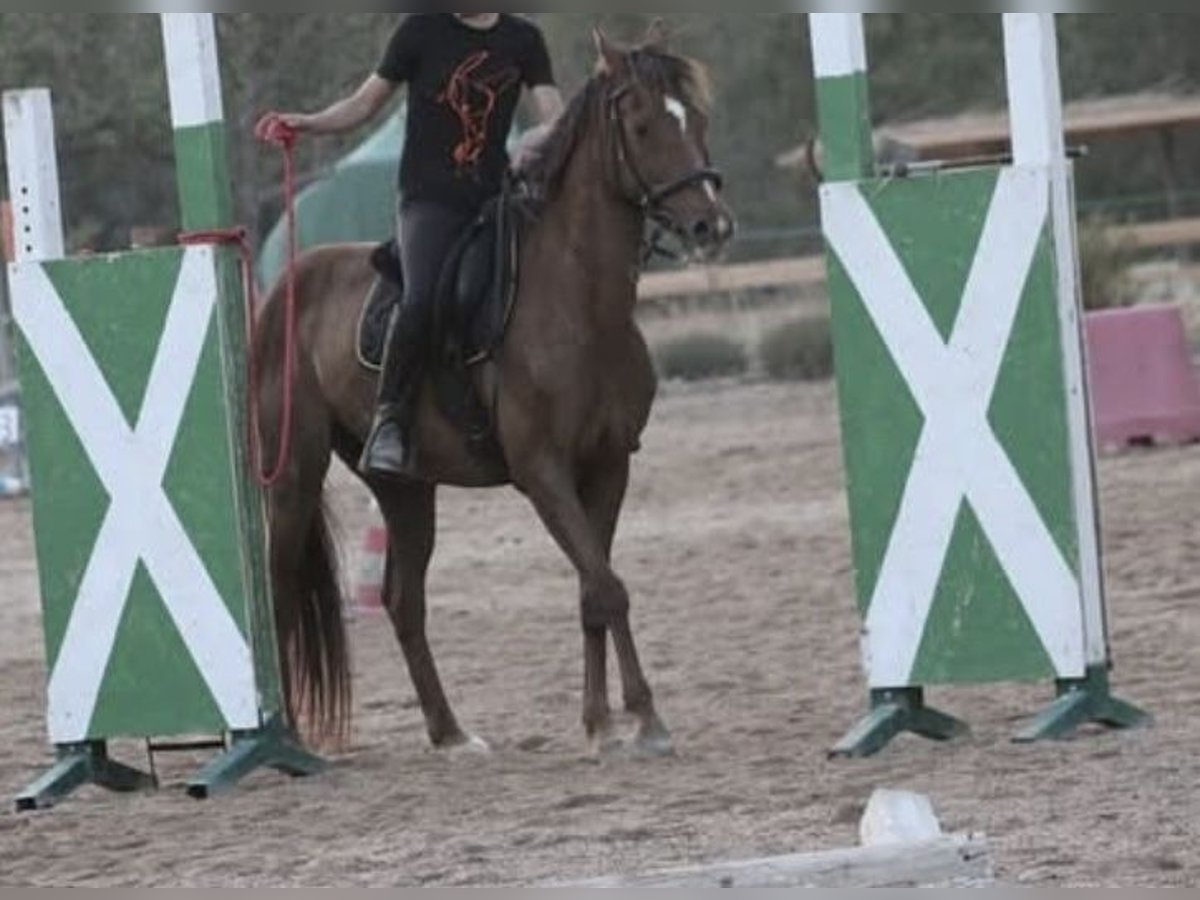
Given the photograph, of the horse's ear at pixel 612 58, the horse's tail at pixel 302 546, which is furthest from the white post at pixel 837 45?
the horse's tail at pixel 302 546

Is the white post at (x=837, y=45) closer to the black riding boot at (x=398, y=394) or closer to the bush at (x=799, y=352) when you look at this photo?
the black riding boot at (x=398, y=394)

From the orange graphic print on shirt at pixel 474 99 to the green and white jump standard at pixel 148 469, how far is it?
720 millimetres

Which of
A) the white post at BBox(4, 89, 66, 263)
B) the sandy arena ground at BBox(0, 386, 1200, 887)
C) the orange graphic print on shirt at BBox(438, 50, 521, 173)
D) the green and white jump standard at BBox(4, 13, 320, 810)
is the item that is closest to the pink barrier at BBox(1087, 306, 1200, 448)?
the sandy arena ground at BBox(0, 386, 1200, 887)

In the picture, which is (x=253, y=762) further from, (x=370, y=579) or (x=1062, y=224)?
A: (x=370, y=579)

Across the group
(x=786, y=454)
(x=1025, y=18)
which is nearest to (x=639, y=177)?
(x=1025, y=18)

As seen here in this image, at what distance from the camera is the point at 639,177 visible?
9539mm

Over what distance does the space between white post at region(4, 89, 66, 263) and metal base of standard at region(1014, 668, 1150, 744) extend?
3316 mm

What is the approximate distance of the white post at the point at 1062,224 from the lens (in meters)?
9.09

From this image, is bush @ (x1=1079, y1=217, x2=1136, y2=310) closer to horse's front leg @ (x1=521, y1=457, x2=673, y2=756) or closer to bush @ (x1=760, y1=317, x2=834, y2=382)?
bush @ (x1=760, y1=317, x2=834, y2=382)

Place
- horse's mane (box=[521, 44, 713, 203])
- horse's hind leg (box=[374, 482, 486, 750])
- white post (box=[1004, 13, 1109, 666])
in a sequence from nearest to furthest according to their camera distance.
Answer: white post (box=[1004, 13, 1109, 666]) → horse's mane (box=[521, 44, 713, 203]) → horse's hind leg (box=[374, 482, 486, 750])

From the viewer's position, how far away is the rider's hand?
9633 millimetres

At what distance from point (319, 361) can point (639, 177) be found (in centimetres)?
143

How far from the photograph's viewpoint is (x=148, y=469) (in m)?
9.66

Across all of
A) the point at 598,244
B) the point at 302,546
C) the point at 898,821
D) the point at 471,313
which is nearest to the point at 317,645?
the point at 302,546
